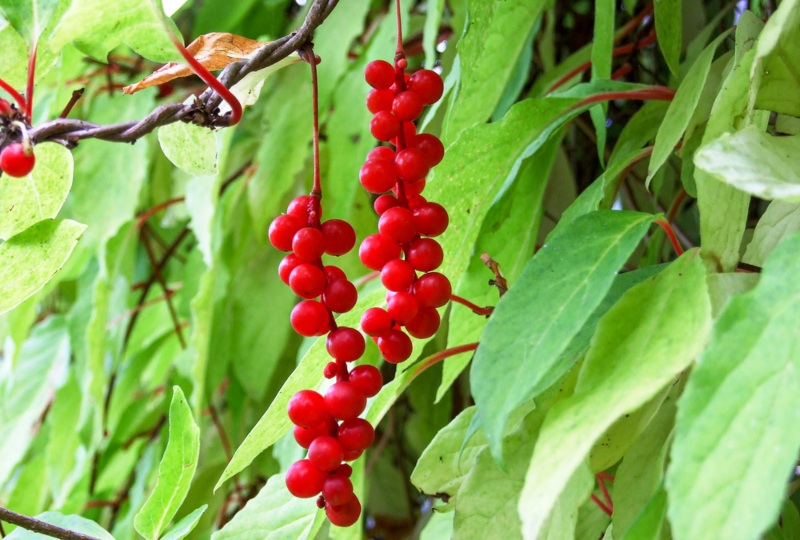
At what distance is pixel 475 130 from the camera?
0.41 metres

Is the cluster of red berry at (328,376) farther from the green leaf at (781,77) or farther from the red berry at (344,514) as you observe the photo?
the green leaf at (781,77)

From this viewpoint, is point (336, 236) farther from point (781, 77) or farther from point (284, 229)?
point (781, 77)

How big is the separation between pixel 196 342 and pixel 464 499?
39cm

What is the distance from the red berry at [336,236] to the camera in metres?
0.36

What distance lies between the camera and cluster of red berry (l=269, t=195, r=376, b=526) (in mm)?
336

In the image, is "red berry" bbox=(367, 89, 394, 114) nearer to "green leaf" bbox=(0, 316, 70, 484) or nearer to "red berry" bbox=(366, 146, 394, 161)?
"red berry" bbox=(366, 146, 394, 161)

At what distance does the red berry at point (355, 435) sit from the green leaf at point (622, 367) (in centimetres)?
10

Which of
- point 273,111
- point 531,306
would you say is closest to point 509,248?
point 531,306

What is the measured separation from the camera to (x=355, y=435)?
0.34 m

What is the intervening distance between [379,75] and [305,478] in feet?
0.59

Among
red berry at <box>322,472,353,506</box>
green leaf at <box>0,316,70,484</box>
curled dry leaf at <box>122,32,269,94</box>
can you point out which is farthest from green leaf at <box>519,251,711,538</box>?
green leaf at <box>0,316,70,484</box>

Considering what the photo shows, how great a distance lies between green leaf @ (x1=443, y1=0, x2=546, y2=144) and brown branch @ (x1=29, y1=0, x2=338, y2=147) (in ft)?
0.32

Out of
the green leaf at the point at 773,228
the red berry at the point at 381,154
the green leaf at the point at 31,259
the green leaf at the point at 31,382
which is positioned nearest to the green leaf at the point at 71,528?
the green leaf at the point at 31,259

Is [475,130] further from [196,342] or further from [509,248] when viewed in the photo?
[196,342]
